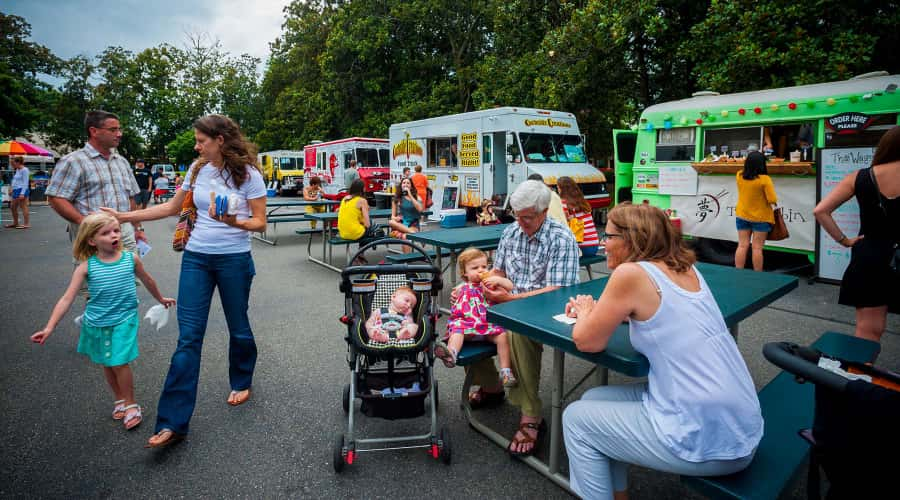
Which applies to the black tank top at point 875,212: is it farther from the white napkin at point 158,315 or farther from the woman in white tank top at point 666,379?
the white napkin at point 158,315

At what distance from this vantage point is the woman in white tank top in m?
1.84

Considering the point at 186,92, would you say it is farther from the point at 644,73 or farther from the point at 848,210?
the point at 848,210

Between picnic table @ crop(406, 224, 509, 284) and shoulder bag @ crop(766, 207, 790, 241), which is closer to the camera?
picnic table @ crop(406, 224, 509, 284)

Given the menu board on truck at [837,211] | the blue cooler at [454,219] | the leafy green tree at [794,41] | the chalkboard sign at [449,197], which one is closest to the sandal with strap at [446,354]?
the blue cooler at [454,219]

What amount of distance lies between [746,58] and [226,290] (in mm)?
10694

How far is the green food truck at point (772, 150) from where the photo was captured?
22.1ft

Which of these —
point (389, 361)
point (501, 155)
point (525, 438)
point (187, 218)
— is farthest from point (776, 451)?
point (501, 155)

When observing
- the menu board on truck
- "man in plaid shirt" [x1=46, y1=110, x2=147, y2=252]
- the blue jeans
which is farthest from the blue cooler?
the blue jeans

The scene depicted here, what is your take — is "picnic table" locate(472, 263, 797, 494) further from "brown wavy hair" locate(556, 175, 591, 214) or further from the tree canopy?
the tree canopy

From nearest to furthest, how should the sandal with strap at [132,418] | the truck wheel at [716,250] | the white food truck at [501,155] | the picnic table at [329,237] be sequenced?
1. the sandal with strap at [132,418]
2. the picnic table at [329,237]
3. the truck wheel at [716,250]
4. the white food truck at [501,155]

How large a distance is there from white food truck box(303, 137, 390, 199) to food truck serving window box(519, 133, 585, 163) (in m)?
9.58

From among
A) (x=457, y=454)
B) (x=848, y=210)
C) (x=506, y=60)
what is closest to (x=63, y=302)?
(x=457, y=454)

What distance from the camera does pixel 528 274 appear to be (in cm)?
341

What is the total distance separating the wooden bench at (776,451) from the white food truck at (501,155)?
9637 millimetres
